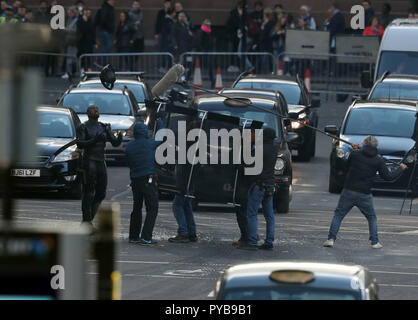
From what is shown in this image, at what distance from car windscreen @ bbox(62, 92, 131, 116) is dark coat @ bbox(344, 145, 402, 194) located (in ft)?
33.1

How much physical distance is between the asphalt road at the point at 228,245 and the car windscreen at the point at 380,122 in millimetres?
1298

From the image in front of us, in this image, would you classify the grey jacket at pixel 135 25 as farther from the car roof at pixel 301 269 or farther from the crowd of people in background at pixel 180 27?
the car roof at pixel 301 269

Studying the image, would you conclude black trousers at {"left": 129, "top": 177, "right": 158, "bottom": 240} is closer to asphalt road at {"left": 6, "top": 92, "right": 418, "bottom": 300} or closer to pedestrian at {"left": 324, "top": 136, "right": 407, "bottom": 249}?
asphalt road at {"left": 6, "top": 92, "right": 418, "bottom": 300}

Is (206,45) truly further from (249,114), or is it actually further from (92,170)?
(92,170)

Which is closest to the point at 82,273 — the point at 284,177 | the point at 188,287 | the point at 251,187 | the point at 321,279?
the point at 321,279

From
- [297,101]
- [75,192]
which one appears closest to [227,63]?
[297,101]

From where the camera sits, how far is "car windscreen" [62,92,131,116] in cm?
2523

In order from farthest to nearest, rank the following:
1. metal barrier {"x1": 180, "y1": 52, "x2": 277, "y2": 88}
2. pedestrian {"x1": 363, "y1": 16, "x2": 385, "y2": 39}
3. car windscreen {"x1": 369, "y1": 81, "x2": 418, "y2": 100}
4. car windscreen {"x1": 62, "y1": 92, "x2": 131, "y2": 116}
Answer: pedestrian {"x1": 363, "y1": 16, "x2": 385, "y2": 39} → metal barrier {"x1": 180, "y1": 52, "x2": 277, "y2": 88} → car windscreen {"x1": 369, "y1": 81, "x2": 418, "y2": 100} → car windscreen {"x1": 62, "y1": 92, "x2": 131, "y2": 116}

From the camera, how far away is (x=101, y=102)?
25469 millimetres

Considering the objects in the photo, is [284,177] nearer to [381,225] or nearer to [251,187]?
[381,225]

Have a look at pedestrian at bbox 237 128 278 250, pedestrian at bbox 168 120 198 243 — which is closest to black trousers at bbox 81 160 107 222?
pedestrian at bbox 168 120 198 243

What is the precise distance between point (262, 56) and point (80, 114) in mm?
8963

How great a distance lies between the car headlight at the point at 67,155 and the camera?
792 inches

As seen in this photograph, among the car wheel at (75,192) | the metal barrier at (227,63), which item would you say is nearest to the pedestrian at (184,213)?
the car wheel at (75,192)
